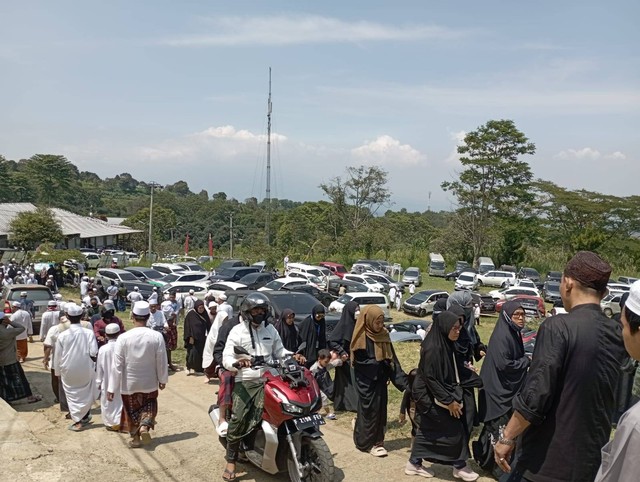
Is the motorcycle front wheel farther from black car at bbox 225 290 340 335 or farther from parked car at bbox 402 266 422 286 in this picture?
parked car at bbox 402 266 422 286

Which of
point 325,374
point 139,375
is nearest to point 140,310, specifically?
point 139,375

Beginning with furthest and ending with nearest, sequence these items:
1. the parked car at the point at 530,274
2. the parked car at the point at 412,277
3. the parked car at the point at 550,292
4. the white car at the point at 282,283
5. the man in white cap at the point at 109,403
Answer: the parked car at the point at 530,274, the parked car at the point at 412,277, the parked car at the point at 550,292, the white car at the point at 282,283, the man in white cap at the point at 109,403

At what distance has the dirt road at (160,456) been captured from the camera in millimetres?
5516

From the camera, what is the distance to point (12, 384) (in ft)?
27.6

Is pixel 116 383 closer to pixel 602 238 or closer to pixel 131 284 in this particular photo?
pixel 131 284

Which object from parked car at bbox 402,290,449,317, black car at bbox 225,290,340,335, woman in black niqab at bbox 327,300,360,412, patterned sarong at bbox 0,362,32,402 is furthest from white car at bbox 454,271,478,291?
patterned sarong at bbox 0,362,32,402

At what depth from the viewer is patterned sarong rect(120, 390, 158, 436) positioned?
6.45 metres

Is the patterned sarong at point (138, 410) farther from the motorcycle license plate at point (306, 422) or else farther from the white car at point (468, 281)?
the white car at point (468, 281)

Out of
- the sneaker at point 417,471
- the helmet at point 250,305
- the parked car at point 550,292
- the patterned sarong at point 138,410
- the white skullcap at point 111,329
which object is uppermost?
the helmet at point 250,305

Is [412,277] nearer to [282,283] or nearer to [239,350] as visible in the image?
[282,283]

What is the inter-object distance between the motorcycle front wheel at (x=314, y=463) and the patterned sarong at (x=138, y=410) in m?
2.12

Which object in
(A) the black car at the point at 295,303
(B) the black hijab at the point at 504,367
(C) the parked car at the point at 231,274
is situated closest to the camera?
(B) the black hijab at the point at 504,367

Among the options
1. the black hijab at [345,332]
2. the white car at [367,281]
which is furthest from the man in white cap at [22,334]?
the white car at [367,281]

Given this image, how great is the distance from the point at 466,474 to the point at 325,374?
353cm
